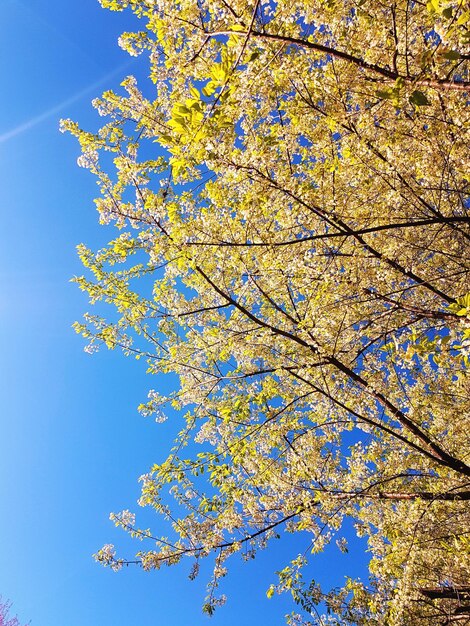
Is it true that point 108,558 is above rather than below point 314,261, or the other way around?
below

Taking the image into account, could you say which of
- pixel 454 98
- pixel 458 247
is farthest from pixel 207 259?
pixel 458 247

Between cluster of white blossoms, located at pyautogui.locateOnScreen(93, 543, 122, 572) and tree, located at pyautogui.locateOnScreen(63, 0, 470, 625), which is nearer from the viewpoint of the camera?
tree, located at pyautogui.locateOnScreen(63, 0, 470, 625)

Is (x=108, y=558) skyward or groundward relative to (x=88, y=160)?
groundward

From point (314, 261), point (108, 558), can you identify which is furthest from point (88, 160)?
point (108, 558)

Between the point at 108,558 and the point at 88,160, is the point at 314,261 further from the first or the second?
the point at 108,558

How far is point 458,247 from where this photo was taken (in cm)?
503

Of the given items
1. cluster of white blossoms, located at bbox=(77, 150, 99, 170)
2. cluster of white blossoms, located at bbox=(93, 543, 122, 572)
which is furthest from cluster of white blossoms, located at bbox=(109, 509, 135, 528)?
cluster of white blossoms, located at bbox=(77, 150, 99, 170)

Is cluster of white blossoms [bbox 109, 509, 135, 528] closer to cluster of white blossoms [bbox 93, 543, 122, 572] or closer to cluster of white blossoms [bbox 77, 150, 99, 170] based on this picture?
cluster of white blossoms [bbox 93, 543, 122, 572]

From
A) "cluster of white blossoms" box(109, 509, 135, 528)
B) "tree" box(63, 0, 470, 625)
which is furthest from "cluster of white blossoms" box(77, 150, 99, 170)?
"cluster of white blossoms" box(109, 509, 135, 528)

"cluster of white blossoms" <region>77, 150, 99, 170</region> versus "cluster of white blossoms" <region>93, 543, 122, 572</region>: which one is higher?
"cluster of white blossoms" <region>77, 150, 99, 170</region>

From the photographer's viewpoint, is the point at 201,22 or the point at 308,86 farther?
the point at 308,86

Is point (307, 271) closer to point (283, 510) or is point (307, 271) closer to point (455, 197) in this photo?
point (455, 197)

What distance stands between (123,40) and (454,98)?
2.99 m

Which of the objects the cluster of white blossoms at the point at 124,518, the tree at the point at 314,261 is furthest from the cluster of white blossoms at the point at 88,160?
the cluster of white blossoms at the point at 124,518
